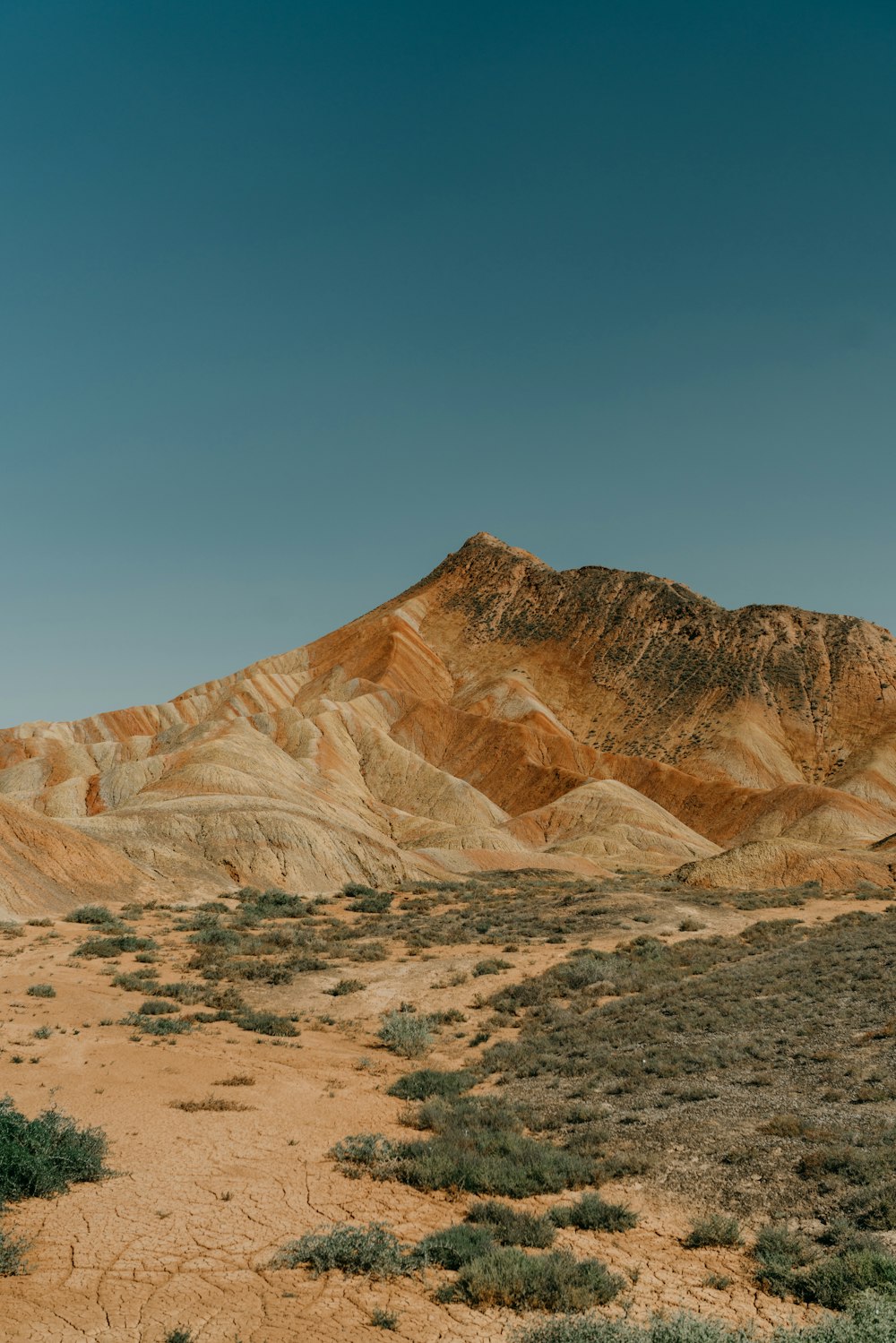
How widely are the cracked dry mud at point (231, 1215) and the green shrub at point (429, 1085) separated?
38 cm

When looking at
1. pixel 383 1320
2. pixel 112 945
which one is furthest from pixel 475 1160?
pixel 112 945

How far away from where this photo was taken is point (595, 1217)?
908cm

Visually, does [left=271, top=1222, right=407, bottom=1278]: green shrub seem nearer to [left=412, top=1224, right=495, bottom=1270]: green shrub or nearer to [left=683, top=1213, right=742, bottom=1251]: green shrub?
[left=412, top=1224, right=495, bottom=1270]: green shrub

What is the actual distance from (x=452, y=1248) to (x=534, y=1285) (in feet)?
3.34

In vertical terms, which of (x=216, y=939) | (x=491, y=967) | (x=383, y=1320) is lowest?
(x=491, y=967)

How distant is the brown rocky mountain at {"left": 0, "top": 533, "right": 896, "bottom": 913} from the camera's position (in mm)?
44625

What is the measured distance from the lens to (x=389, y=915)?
35.7 meters

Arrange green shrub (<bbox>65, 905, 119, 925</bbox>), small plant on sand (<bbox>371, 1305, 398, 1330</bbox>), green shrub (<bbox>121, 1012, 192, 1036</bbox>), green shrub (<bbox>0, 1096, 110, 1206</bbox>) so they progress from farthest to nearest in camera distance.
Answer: green shrub (<bbox>65, 905, 119, 925</bbox>) → green shrub (<bbox>121, 1012, 192, 1036</bbox>) → green shrub (<bbox>0, 1096, 110, 1206</bbox>) → small plant on sand (<bbox>371, 1305, 398, 1330</bbox>)

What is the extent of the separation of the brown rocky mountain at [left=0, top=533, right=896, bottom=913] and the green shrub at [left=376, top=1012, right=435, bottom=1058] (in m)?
19.5

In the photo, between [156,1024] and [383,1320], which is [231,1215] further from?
[156,1024]

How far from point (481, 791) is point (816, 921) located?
61911 mm

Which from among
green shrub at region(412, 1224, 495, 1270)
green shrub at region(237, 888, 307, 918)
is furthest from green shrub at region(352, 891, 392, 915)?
green shrub at region(412, 1224, 495, 1270)

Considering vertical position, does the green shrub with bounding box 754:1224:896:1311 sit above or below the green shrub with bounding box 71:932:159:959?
above

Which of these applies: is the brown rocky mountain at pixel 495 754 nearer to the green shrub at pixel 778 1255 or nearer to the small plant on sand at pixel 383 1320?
the small plant on sand at pixel 383 1320
